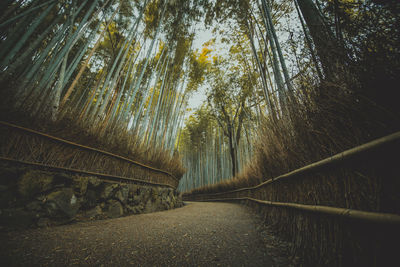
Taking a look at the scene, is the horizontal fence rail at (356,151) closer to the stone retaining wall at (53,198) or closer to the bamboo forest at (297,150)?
the bamboo forest at (297,150)

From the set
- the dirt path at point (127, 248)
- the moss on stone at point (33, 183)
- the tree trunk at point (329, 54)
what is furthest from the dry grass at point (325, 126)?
the moss on stone at point (33, 183)

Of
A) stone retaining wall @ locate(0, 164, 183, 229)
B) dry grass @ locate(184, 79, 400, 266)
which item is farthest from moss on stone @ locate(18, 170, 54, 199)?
dry grass @ locate(184, 79, 400, 266)

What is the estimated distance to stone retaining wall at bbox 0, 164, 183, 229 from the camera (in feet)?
4.53

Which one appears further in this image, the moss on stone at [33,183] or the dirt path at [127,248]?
the moss on stone at [33,183]

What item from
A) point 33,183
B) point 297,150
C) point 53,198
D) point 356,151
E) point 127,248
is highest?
point 297,150

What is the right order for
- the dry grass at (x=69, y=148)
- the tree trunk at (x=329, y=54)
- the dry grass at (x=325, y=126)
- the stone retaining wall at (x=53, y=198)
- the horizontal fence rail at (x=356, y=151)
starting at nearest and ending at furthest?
1. the horizontal fence rail at (x=356, y=151)
2. the dry grass at (x=325, y=126)
3. the tree trunk at (x=329, y=54)
4. the stone retaining wall at (x=53, y=198)
5. the dry grass at (x=69, y=148)

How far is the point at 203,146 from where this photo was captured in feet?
43.7

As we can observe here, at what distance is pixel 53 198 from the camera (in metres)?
1.65

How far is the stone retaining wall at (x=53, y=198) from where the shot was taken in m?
1.38

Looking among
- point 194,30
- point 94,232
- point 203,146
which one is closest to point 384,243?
point 94,232

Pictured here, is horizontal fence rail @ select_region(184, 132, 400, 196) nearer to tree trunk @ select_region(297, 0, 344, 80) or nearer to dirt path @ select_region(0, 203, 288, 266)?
tree trunk @ select_region(297, 0, 344, 80)

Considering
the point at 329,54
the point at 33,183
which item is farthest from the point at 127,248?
the point at 329,54

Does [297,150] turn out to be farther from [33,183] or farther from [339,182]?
[33,183]

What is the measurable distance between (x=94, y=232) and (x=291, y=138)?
227cm
